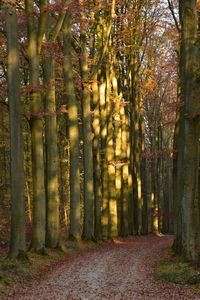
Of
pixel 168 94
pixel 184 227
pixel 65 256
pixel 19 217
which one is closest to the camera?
pixel 19 217

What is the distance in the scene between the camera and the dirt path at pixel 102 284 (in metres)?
9.41

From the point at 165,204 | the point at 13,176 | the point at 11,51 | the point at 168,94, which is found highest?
the point at 168,94

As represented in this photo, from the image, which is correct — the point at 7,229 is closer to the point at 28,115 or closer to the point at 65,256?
the point at 65,256

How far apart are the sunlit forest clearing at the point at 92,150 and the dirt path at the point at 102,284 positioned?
4 centimetres

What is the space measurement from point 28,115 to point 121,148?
44.6 ft

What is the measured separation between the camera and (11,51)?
41.9ft

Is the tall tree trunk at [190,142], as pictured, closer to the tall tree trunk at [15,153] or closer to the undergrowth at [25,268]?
the undergrowth at [25,268]

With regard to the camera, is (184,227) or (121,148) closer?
(184,227)

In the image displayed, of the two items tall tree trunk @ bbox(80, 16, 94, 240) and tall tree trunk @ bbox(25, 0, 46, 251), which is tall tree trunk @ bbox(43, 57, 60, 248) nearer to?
tall tree trunk @ bbox(25, 0, 46, 251)

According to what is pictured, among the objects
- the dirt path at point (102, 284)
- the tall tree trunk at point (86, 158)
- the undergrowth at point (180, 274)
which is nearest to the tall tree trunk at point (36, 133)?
the dirt path at point (102, 284)

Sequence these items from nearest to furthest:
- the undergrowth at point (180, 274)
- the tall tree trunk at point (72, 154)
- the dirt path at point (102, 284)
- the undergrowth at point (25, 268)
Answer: the dirt path at point (102, 284) → the undergrowth at point (25, 268) → the undergrowth at point (180, 274) → the tall tree trunk at point (72, 154)

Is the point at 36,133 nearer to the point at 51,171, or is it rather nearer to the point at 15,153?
the point at 15,153

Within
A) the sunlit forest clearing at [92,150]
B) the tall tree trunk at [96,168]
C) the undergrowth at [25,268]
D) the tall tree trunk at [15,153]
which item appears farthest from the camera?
the tall tree trunk at [96,168]

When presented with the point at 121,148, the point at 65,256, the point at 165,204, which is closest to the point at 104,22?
the point at 121,148
